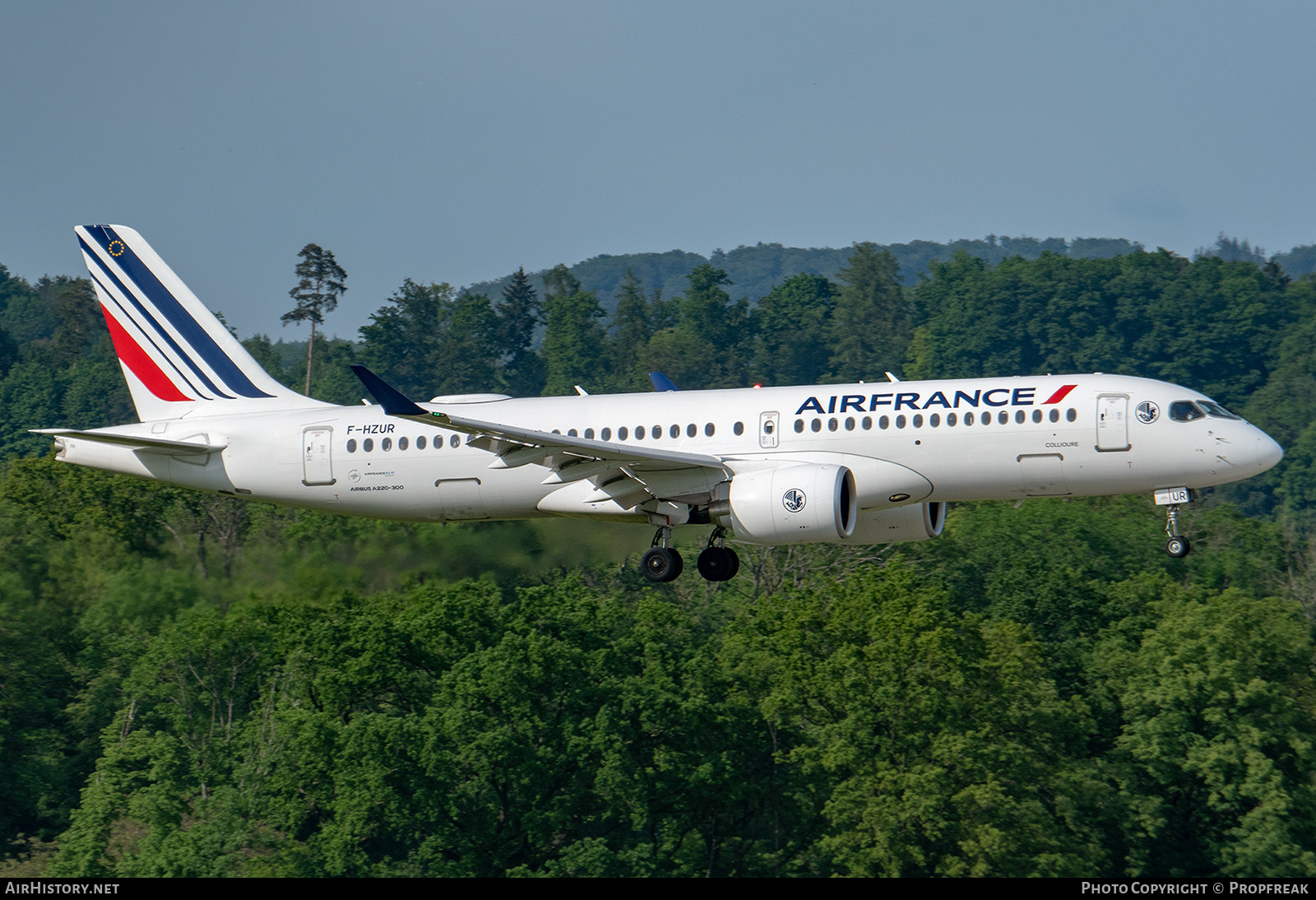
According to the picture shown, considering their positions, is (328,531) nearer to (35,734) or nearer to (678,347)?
(35,734)

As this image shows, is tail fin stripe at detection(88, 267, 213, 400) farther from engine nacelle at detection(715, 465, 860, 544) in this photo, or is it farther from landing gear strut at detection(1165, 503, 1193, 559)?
landing gear strut at detection(1165, 503, 1193, 559)

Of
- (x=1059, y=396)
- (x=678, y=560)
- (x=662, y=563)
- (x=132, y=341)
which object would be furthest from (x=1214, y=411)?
(x=132, y=341)

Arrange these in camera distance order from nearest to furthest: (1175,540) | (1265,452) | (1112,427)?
(1265,452)
(1112,427)
(1175,540)

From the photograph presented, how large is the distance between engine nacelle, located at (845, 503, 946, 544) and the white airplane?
0.14 feet

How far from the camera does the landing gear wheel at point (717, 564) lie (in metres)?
38.0

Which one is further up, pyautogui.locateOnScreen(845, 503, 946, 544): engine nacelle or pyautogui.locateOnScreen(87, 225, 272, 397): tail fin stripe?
pyautogui.locateOnScreen(87, 225, 272, 397): tail fin stripe

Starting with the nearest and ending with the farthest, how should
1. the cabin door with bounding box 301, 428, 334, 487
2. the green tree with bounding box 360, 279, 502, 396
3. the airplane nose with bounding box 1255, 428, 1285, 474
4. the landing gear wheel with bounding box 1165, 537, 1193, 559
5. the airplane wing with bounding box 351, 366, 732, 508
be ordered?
the airplane wing with bounding box 351, 366, 732, 508 → the airplane nose with bounding box 1255, 428, 1285, 474 → the landing gear wheel with bounding box 1165, 537, 1193, 559 → the cabin door with bounding box 301, 428, 334, 487 → the green tree with bounding box 360, 279, 502, 396

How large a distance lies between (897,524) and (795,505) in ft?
15.2

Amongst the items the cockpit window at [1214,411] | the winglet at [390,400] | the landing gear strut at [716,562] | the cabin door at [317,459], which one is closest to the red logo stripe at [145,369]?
the cabin door at [317,459]

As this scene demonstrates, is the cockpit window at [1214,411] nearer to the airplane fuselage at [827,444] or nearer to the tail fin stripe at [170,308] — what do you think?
the airplane fuselage at [827,444]

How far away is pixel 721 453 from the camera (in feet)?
122

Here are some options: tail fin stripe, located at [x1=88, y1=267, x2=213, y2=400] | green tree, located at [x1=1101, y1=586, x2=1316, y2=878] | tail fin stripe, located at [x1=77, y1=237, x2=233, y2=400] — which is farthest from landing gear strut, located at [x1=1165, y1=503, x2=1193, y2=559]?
green tree, located at [x1=1101, y1=586, x2=1316, y2=878]

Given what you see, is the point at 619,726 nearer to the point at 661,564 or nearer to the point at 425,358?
the point at 661,564

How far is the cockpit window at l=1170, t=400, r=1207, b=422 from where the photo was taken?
35.7m
